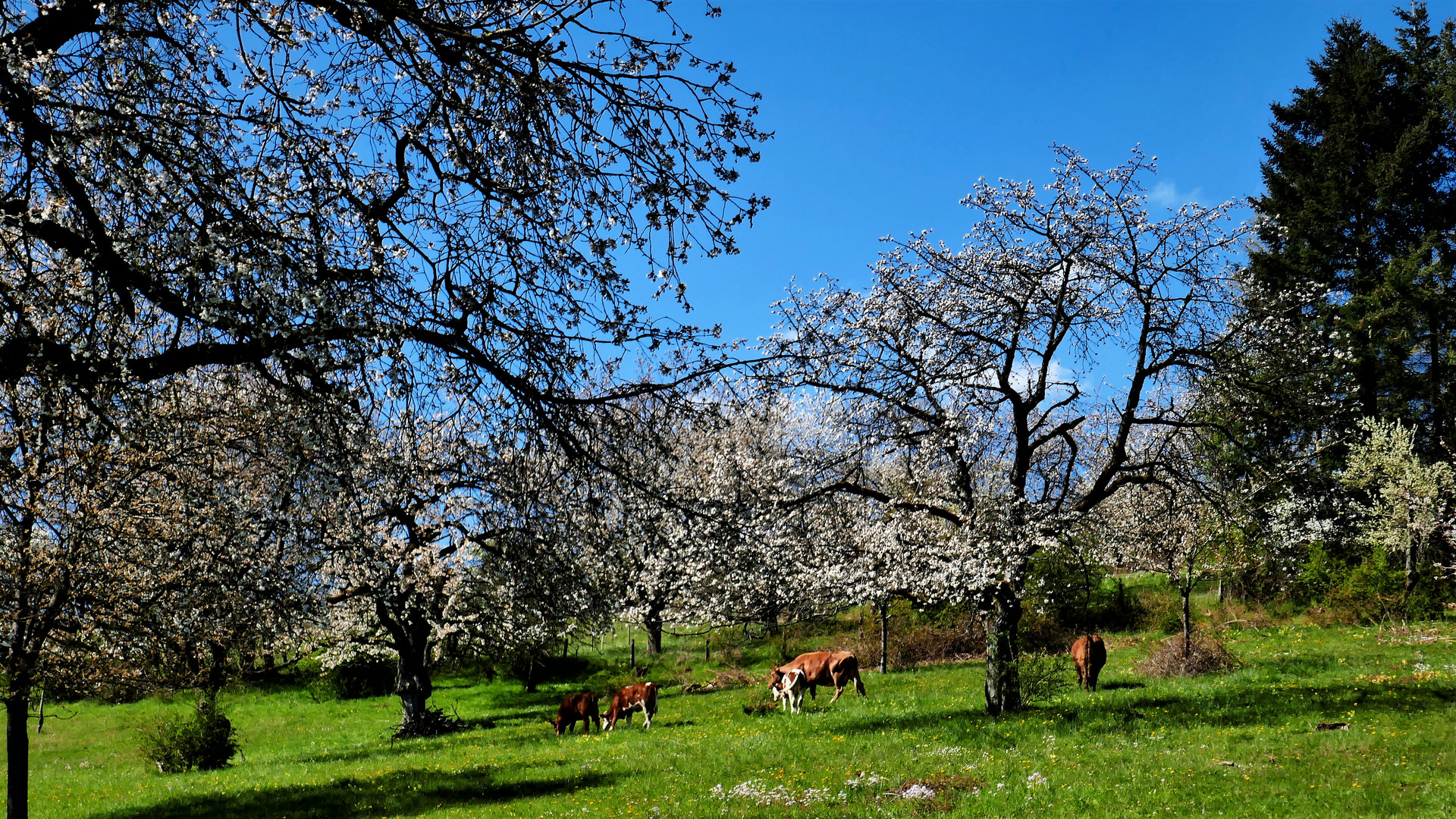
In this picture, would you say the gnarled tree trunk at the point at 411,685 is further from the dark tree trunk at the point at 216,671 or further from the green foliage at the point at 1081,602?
the green foliage at the point at 1081,602

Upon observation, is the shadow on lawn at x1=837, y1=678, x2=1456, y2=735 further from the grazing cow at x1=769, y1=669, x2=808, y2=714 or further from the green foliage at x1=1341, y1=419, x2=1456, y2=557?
the green foliage at x1=1341, y1=419, x2=1456, y2=557

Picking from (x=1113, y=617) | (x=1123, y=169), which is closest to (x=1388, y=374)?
(x=1113, y=617)

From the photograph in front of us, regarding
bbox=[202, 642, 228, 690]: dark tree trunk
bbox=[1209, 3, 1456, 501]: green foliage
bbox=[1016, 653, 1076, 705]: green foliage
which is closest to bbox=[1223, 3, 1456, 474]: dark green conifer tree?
bbox=[1209, 3, 1456, 501]: green foliage

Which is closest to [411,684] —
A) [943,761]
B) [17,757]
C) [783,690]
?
[783,690]

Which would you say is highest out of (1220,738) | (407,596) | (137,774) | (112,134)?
(112,134)

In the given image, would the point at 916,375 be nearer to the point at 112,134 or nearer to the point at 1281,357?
the point at 1281,357

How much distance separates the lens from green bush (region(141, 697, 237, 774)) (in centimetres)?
2169

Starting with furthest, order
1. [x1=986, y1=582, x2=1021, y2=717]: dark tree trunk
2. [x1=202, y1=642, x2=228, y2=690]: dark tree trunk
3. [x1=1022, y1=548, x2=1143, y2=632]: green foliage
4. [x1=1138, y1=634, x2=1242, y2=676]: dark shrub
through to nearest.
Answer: [x1=1022, y1=548, x2=1143, y2=632]: green foliage
[x1=1138, y1=634, x2=1242, y2=676]: dark shrub
[x1=202, y1=642, x2=228, y2=690]: dark tree trunk
[x1=986, y1=582, x2=1021, y2=717]: dark tree trunk

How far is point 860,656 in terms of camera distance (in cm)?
3256

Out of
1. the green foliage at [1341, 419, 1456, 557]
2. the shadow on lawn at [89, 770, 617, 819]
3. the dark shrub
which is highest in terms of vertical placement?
the green foliage at [1341, 419, 1456, 557]

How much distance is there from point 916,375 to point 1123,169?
5768 millimetres

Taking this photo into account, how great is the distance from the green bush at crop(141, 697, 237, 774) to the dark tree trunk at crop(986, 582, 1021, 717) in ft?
62.2

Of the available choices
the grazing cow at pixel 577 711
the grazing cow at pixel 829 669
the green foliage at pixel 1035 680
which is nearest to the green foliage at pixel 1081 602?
the grazing cow at pixel 829 669

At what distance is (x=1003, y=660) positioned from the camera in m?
17.6
